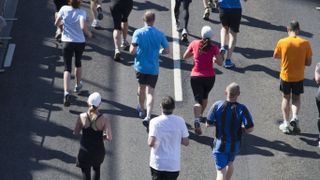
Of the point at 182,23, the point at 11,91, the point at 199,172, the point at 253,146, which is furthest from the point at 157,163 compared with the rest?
the point at 182,23

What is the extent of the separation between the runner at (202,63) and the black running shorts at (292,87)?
124 centimetres

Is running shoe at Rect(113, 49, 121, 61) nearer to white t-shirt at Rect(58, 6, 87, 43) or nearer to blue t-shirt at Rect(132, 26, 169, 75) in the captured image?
white t-shirt at Rect(58, 6, 87, 43)

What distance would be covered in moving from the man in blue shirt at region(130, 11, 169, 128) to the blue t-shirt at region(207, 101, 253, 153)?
238 cm

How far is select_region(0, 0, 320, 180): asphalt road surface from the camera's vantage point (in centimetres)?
1223

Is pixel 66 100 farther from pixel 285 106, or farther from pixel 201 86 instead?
pixel 285 106

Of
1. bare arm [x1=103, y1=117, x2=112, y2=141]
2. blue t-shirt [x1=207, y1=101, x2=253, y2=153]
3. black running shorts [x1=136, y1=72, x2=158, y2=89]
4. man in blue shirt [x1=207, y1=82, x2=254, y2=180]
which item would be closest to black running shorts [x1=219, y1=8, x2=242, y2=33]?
black running shorts [x1=136, y1=72, x2=158, y2=89]

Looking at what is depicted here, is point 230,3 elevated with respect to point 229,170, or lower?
elevated

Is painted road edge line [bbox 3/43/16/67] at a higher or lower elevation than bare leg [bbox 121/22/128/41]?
lower

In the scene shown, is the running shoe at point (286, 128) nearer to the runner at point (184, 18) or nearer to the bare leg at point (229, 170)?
the bare leg at point (229, 170)

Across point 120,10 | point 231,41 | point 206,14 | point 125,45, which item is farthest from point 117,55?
point 206,14

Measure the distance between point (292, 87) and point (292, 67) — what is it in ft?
1.22

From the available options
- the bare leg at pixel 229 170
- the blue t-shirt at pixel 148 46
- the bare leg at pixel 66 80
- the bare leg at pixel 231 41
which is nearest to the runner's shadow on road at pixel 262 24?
the bare leg at pixel 231 41

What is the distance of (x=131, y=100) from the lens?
45.7 ft

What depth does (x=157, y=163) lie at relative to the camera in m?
10.5
